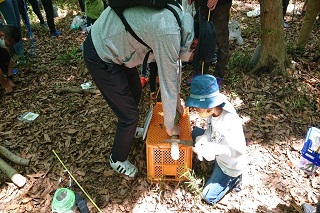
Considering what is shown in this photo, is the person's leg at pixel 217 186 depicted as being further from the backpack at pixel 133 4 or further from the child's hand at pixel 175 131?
the backpack at pixel 133 4

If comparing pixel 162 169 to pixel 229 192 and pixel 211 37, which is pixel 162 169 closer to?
pixel 229 192

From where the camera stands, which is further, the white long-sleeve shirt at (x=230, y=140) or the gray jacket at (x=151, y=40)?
the white long-sleeve shirt at (x=230, y=140)

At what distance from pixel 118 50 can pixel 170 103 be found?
0.57 metres

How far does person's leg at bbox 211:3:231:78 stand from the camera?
3.59 meters

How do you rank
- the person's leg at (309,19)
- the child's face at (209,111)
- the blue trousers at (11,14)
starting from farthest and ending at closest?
the blue trousers at (11,14) → the person's leg at (309,19) → the child's face at (209,111)

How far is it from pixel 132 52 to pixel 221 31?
205 cm

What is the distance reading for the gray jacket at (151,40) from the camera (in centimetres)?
178

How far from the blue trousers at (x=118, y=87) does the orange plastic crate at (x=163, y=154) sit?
0.24m

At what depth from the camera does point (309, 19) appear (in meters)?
4.54

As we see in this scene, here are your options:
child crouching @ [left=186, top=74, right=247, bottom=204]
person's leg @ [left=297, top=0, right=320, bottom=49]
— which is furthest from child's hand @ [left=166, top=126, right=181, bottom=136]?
person's leg @ [left=297, top=0, right=320, bottom=49]

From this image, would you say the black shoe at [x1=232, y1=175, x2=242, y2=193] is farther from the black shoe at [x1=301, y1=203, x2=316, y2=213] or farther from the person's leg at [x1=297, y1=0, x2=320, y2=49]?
the person's leg at [x1=297, y1=0, x2=320, y2=49]

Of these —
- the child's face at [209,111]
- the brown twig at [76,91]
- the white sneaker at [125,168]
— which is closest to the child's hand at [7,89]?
the brown twig at [76,91]

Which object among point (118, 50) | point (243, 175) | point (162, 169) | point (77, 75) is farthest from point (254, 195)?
point (77, 75)

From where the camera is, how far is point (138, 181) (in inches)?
115
